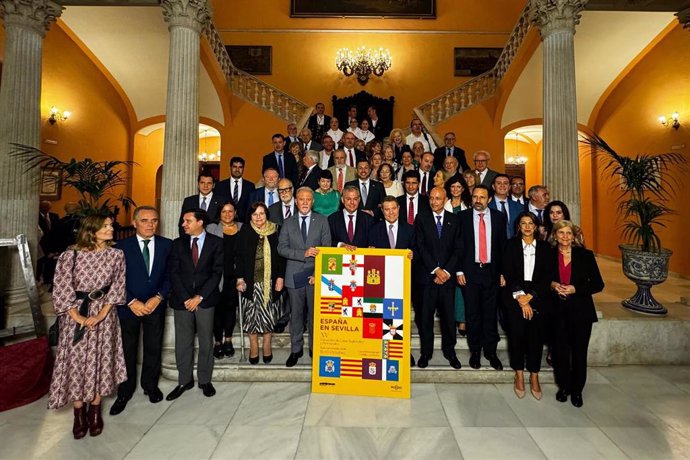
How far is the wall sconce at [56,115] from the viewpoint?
24.6ft

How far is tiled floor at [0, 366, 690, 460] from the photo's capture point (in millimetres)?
2395

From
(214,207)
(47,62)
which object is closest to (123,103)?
(47,62)

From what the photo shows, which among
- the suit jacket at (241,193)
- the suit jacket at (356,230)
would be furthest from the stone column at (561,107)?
the suit jacket at (241,193)

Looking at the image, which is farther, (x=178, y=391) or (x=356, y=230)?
(x=356, y=230)

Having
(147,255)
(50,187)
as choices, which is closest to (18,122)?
(50,187)

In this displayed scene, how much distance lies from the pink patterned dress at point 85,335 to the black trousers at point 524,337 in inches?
130

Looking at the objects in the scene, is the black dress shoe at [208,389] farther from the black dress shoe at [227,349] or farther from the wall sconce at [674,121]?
the wall sconce at [674,121]

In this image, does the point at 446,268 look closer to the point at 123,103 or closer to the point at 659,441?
the point at 659,441

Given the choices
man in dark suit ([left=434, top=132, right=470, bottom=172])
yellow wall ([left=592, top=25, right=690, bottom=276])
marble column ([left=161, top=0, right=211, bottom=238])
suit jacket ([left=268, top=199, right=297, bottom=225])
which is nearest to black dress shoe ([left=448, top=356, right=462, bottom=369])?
suit jacket ([left=268, top=199, right=297, bottom=225])

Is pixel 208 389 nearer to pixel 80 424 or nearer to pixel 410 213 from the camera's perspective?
pixel 80 424

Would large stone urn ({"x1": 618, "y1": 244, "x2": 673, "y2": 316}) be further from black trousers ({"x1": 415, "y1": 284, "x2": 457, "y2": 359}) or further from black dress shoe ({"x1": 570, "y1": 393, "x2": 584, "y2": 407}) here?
black trousers ({"x1": 415, "y1": 284, "x2": 457, "y2": 359})

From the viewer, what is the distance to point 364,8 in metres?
11.2

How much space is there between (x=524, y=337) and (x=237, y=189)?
11.9 ft

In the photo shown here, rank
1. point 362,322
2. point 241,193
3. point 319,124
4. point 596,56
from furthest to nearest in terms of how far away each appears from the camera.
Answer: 1. point 596,56
2. point 319,124
3. point 241,193
4. point 362,322
